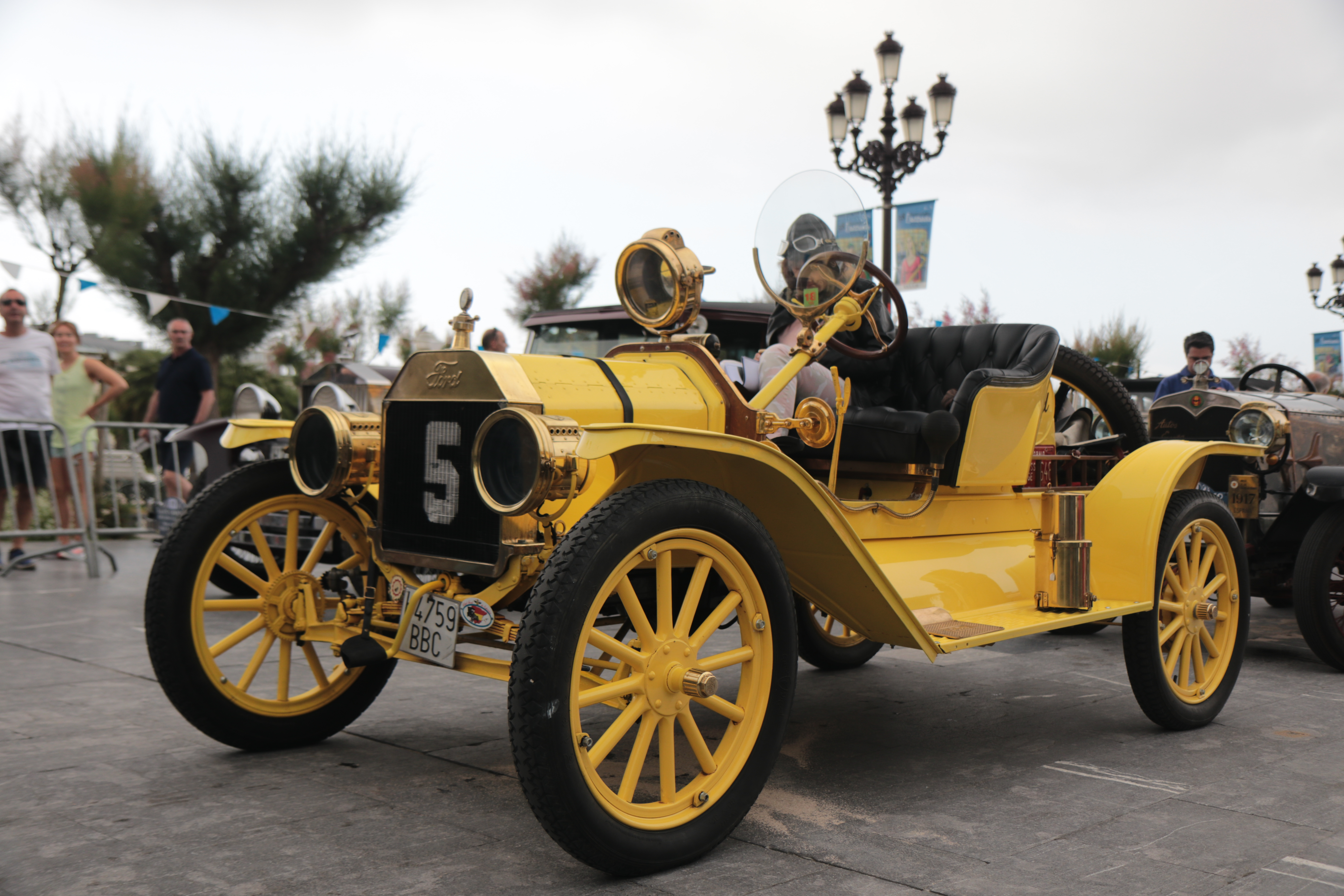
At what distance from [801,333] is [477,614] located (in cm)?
142

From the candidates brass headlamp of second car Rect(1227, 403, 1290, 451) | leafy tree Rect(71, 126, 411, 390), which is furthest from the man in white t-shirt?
leafy tree Rect(71, 126, 411, 390)

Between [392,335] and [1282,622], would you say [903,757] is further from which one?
[392,335]

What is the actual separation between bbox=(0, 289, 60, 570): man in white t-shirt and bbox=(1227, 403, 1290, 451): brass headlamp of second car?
24.7 ft

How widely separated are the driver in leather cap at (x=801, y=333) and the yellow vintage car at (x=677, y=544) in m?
0.01

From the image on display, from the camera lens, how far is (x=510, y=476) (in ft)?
8.31

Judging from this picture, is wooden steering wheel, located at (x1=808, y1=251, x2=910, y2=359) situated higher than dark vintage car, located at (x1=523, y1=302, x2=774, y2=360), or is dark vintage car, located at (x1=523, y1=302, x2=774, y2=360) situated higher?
dark vintage car, located at (x1=523, y1=302, x2=774, y2=360)

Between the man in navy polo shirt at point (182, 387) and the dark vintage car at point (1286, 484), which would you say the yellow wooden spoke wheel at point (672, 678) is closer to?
the dark vintage car at point (1286, 484)

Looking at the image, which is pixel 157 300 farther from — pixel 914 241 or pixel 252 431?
pixel 252 431

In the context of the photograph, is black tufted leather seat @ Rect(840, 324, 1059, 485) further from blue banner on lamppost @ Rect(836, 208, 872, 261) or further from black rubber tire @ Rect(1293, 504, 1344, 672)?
black rubber tire @ Rect(1293, 504, 1344, 672)

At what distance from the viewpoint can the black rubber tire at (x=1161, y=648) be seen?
3.68 meters

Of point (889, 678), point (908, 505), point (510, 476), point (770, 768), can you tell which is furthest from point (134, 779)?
point (889, 678)

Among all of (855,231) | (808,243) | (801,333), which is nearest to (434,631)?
(801,333)

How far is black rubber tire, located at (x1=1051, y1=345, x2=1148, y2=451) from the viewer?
15.8 feet

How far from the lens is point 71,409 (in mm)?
8234
